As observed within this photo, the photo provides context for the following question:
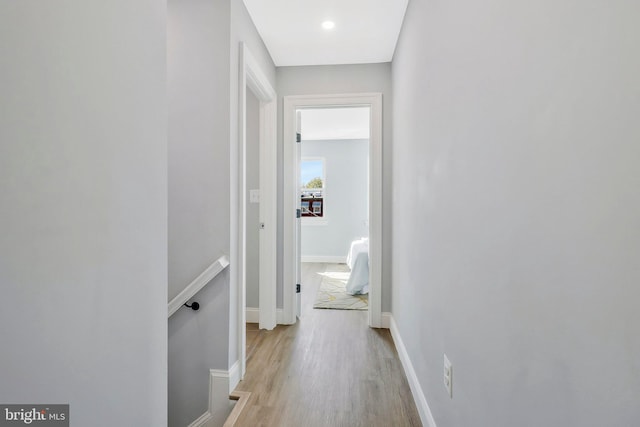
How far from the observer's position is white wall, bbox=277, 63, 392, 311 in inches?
124

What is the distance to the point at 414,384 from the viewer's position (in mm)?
1980

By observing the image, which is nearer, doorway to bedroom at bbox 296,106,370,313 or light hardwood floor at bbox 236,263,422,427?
light hardwood floor at bbox 236,263,422,427

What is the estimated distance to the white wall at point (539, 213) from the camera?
0.50 metres

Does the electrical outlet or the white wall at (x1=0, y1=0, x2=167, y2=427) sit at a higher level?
the white wall at (x1=0, y1=0, x2=167, y2=427)

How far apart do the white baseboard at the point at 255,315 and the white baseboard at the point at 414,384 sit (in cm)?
110

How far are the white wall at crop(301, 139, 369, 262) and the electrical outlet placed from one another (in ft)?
17.6

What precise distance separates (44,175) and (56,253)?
A: 6.1 inches

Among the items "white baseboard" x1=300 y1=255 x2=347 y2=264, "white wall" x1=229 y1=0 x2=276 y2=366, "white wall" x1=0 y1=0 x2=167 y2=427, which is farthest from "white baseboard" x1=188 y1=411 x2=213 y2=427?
"white baseboard" x1=300 y1=255 x2=347 y2=264

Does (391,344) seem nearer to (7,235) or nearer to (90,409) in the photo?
(90,409)

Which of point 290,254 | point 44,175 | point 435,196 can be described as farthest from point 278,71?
point 44,175

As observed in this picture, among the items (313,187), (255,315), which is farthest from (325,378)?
(313,187)

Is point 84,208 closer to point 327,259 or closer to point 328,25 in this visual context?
point 328,25

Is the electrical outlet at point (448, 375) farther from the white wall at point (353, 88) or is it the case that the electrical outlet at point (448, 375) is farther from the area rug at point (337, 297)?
the area rug at point (337, 297)

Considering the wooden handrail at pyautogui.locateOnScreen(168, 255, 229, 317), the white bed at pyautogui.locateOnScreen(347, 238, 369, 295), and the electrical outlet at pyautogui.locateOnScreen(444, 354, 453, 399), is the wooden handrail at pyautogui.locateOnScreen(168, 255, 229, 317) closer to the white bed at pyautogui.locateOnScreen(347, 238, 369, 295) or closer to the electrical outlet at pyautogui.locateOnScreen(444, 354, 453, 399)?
the electrical outlet at pyautogui.locateOnScreen(444, 354, 453, 399)
